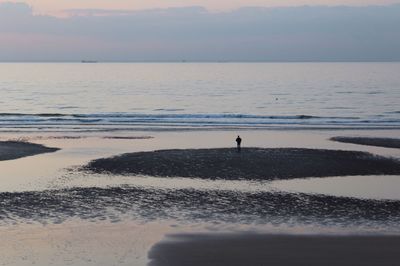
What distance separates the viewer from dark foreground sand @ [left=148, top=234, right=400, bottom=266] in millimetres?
15258

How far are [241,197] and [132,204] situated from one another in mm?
4537

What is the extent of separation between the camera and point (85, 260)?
50.3 ft

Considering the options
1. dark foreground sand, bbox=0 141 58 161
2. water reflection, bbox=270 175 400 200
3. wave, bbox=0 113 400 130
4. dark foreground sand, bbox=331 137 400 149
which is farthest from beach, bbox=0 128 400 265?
wave, bbox=0 113 400 130

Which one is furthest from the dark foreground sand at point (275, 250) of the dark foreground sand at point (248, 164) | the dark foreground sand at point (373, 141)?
the dark foreground sand at point (373, 141)

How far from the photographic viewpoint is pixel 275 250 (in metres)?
16.3

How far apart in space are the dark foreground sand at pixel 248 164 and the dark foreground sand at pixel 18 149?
18.1 feet

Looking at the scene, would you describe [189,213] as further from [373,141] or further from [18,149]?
[373,141]

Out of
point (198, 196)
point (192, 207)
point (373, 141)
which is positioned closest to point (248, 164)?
point (198, 196)

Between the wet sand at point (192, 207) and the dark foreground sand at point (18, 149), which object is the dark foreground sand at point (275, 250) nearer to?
the wet sand at point (192, 207)

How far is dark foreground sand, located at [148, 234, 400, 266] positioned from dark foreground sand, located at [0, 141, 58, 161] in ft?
63.0

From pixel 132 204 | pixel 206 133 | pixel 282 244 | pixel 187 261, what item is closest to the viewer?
pixel 187 261

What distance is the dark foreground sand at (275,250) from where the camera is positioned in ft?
50.1

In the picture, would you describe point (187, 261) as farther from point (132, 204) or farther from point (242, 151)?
point (242, 151)

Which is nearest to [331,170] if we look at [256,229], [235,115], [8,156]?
[256,229]
